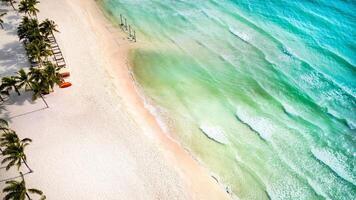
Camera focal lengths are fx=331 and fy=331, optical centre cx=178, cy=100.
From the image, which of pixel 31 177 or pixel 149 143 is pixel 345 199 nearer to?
pixel 149 143

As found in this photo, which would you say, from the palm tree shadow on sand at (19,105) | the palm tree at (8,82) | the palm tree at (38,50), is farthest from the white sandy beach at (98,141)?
the palm tree at (38,50)

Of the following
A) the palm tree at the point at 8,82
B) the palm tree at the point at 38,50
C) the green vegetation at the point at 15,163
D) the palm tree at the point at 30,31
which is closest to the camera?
the green vegetation at the point at 15,163

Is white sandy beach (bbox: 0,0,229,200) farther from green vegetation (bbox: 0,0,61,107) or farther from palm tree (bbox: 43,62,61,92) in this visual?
palm tree (bbox: 43,62,61,92)

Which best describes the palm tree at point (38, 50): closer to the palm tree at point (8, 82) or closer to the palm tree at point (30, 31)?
the palm tree at point (30, 31)

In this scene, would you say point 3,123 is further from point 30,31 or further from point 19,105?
point 30,31

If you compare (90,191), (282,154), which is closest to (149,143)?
(90,191)

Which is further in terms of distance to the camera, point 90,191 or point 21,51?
point 21,51
